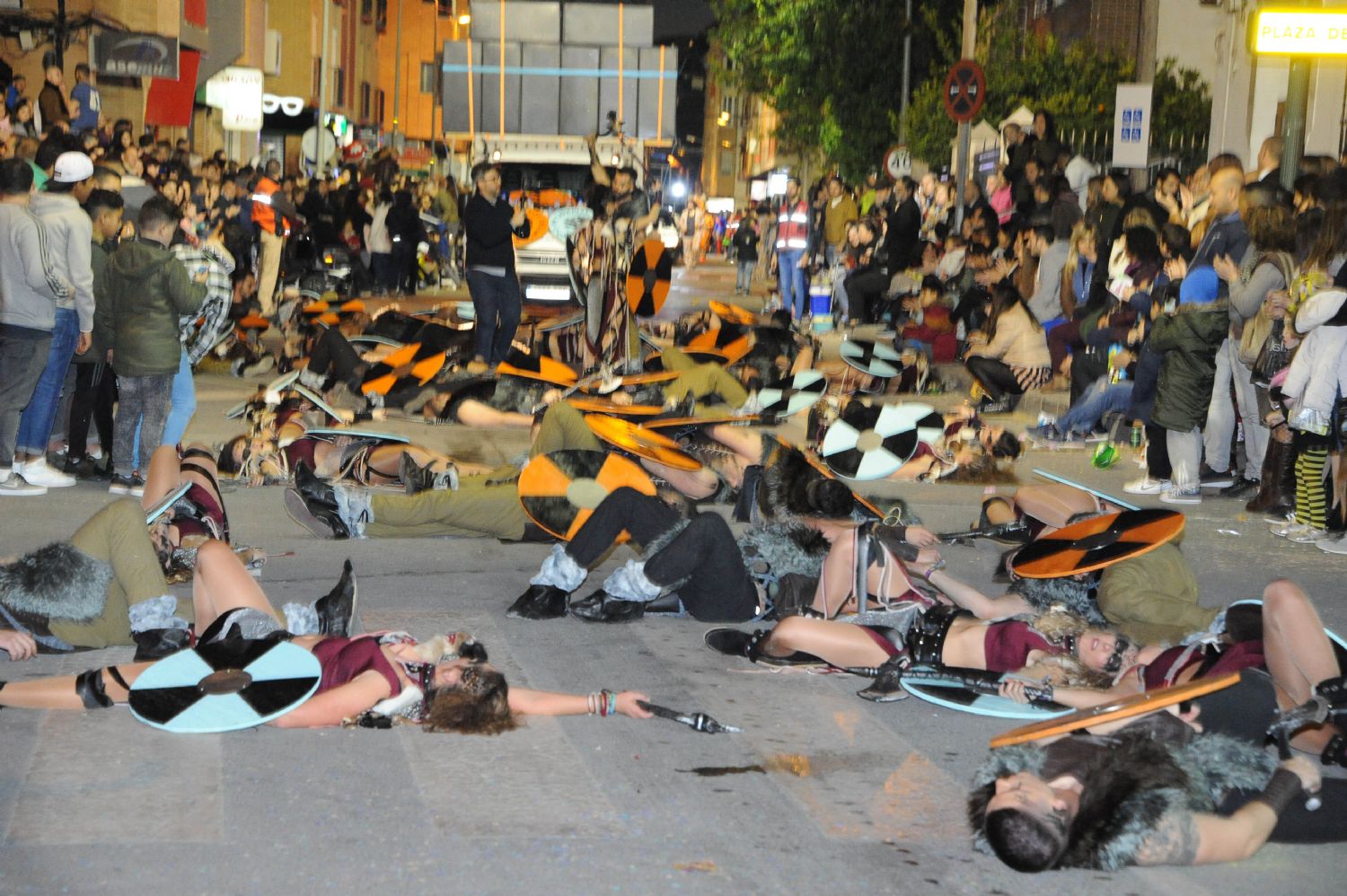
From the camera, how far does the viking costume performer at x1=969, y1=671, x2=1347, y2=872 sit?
428 cm

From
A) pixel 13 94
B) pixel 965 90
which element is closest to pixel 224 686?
pixel 13 94

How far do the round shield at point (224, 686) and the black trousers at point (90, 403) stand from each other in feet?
17.5

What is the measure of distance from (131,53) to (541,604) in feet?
64.1

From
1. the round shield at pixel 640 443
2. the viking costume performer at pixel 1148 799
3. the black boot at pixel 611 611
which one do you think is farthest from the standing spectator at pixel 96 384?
the viking costume performer at pixel 1148 799

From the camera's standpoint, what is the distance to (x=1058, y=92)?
2941cm

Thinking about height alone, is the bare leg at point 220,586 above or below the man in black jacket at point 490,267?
below

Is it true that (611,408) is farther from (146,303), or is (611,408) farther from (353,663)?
(353,663)

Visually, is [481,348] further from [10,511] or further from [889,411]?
[10,511]

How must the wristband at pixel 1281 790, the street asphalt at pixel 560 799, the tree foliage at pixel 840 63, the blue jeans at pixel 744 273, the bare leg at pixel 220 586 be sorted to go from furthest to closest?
the tree foliage at pixel 840 63 < the blue jeans at pixel 744 273 < the bare leg at pixel 220 586 < the wristband at pixel 1281 790 < the street asphalt at pixel 560 799

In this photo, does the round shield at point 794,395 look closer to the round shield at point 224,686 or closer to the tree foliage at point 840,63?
the round shield at point 224,686

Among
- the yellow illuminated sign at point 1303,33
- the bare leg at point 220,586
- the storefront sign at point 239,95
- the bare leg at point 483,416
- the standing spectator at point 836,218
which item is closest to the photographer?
the bare leg at point 220,586

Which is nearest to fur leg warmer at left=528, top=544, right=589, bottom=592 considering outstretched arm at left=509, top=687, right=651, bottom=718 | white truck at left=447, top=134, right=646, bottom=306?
outstretched arm at left=509, top=687, right=651, bottom=718

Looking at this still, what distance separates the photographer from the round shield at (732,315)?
14805 millimetres

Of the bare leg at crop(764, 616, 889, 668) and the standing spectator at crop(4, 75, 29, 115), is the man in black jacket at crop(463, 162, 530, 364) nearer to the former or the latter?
the standing spectator at crop(4, 75, 29, 115)
